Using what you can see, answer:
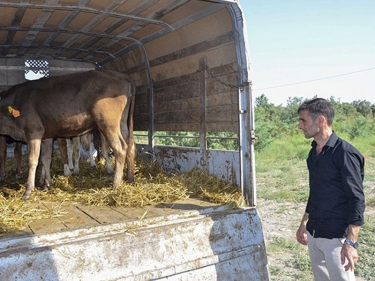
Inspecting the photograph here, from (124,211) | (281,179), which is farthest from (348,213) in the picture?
(281,179)

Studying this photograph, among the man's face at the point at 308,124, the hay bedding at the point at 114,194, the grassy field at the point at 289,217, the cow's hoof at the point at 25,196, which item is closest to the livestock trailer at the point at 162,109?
the hay bedding at the point at 114,194

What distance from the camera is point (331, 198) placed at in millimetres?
3320

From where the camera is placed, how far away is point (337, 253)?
10.6 feet

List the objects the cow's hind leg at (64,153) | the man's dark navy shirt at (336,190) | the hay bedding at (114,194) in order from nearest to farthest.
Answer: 1. the man's dark navy shirt at (336,190)
2. the hay bedding at (114,194)
3. the cow's hind leg at (64,153)

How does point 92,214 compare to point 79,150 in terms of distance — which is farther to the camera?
point 79,150

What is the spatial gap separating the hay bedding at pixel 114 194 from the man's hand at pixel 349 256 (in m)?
1.54

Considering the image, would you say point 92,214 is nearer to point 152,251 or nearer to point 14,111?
point 152,251

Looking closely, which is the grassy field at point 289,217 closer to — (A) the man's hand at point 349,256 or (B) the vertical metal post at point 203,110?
→ (B) the vertical metal post at point 203,110

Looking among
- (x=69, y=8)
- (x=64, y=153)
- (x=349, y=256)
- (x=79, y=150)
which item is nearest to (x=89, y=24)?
(x=69, y=8)

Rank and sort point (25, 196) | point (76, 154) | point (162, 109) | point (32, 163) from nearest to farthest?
point (25, 196), point (32, 163), point (162, 109), point (76, 154)

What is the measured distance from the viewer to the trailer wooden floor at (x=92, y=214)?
3.78 meters

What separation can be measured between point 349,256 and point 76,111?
14.1 feet

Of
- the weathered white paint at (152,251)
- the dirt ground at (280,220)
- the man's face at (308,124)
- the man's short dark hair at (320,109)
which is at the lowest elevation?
the dirt ground at (280,220)

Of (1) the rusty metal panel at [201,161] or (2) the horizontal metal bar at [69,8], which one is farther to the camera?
(1) the rusty metal panel at [201,161]
